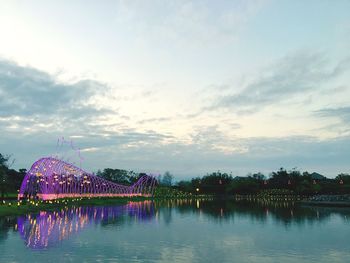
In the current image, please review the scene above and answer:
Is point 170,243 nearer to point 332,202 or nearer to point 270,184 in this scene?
point 332,202

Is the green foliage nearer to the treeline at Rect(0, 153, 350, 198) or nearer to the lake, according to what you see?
the treeline at Rect(0, 153, 350, 198)

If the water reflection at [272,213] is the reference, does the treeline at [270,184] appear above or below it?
above

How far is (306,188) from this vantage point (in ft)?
391

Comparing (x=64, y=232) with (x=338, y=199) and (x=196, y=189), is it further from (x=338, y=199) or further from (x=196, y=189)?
(x=196, y=189)

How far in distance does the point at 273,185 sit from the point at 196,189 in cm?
2801

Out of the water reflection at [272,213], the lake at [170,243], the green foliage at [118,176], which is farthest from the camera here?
the green foliage at [118,176]

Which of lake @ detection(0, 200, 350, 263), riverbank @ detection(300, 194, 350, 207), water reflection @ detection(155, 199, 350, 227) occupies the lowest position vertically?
lake @ detection(0, 200, 350, 263)

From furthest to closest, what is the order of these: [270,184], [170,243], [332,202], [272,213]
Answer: [270,184] < [332,202] < [272,213] < [170,243]

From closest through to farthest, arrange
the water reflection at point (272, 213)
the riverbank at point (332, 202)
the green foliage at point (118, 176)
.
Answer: the water reflection at point (272, 213), the riverbank at point (332, 202), the green foliage at point (118, 176)

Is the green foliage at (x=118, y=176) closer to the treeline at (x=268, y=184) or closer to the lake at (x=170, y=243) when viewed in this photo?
the treeline at (x=268, y=184)

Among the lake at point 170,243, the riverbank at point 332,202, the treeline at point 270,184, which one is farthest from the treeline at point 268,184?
the lake at point 170,243

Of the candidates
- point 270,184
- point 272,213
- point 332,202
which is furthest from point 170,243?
point 270,184

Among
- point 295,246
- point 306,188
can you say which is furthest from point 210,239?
point 306,188

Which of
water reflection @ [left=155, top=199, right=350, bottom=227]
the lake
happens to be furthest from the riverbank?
the lake
